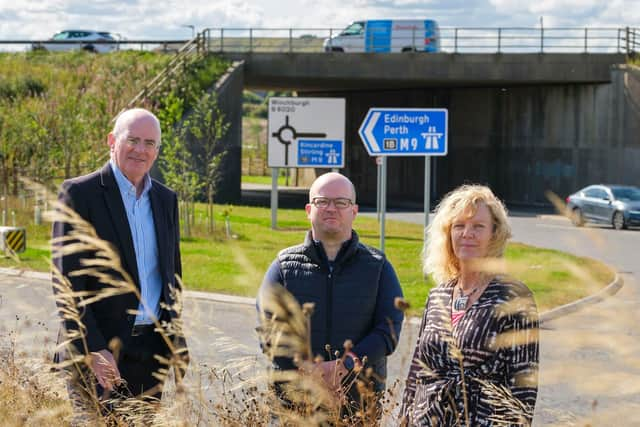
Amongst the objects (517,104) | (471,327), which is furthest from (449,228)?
(517,104)

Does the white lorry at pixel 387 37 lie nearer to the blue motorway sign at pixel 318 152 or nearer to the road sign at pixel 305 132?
the road sign at pixel 305 132

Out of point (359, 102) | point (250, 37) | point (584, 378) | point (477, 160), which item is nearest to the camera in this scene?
point (584, 378)

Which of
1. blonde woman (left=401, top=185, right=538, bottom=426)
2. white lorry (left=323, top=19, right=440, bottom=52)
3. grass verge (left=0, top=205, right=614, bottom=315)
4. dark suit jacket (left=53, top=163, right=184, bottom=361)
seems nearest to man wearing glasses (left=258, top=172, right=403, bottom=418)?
dark suit jacket (left=53, top=163, right=184, bottom=361)

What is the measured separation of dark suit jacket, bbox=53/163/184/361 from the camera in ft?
13.3

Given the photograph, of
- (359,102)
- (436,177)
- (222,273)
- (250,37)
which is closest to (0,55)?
(250,37)

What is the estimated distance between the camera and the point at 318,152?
24000 mm

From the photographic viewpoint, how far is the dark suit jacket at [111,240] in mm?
4066

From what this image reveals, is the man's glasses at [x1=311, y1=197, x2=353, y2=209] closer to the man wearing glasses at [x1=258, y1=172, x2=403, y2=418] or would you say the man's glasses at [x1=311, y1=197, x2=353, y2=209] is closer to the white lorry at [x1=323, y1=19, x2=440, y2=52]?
the man wearing glasses at [x1=258, y1=172, x2=403, y2=418]

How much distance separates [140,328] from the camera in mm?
4305

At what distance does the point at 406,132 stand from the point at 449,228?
1119 cm

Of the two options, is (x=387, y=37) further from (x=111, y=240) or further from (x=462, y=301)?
(x=462, y=301)

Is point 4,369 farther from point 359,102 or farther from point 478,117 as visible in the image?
point 359,102

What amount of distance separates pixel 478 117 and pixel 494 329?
43391 mm

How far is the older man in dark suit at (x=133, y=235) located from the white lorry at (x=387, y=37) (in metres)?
39.6
